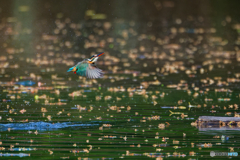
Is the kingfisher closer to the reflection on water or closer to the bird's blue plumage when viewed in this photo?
the bird's blue plumage

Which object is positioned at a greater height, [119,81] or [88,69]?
[119,81]

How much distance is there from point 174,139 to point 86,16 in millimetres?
28670

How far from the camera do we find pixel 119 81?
68.8 feet

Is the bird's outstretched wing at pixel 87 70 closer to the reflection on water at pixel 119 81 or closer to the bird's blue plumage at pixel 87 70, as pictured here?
the bird's blue plumage at pixel 87 70

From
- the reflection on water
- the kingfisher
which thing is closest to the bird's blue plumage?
the kingfisher

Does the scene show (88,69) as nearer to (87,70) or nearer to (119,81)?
(87,70)

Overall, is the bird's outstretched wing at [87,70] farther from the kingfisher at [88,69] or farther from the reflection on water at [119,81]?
the reflection on water at [119,81]

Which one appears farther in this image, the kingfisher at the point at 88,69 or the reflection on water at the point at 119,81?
the kingfisher at the point at 88,69

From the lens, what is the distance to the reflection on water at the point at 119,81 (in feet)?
35.0

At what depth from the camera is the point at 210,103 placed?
1580 cm

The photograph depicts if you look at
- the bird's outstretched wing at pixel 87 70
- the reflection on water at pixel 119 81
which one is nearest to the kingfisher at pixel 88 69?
the bird's outstretched wing at pixel 87 70

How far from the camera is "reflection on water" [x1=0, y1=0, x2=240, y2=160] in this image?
1066 cm

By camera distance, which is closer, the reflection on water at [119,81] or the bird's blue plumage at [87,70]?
the reflection on water at [119,81]

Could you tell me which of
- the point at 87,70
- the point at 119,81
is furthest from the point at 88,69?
the point at 119,81
